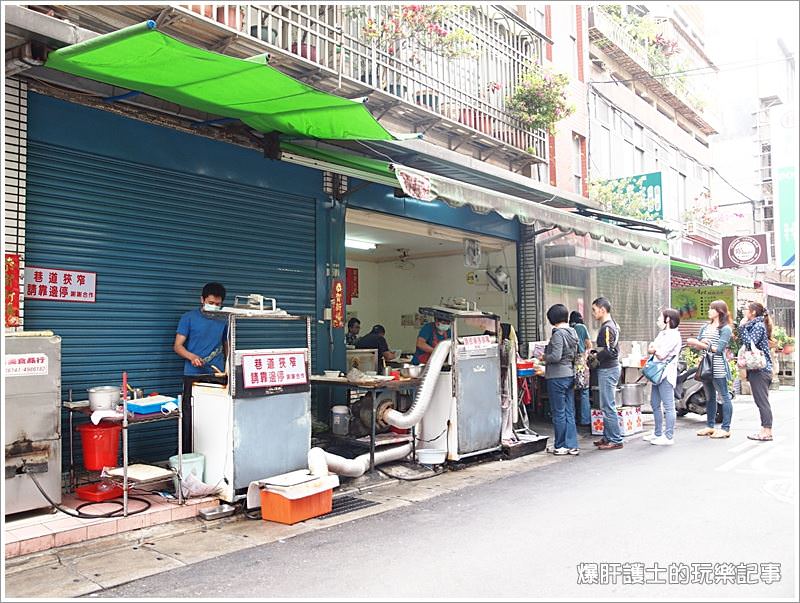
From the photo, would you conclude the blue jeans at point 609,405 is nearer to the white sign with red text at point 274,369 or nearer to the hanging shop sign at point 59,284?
the white sign with red text at point 274,369

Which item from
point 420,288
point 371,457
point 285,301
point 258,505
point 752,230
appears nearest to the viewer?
point 258,505

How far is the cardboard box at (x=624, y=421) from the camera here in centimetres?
1009

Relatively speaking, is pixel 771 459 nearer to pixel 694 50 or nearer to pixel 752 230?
pixel 694 50

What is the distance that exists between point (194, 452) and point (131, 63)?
352 cm

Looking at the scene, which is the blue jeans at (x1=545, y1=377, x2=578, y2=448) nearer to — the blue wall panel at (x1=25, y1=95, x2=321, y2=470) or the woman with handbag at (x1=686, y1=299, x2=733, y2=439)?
the woman with handbag at (x1=686, y1=299, x2=733, y2=439)

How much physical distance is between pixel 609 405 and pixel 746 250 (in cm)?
1505

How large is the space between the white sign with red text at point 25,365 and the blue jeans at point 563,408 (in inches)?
235

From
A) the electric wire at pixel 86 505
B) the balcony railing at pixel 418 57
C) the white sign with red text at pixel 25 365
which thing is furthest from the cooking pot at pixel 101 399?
the balcony railing at pixel 418 57

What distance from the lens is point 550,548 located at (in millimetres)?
4844

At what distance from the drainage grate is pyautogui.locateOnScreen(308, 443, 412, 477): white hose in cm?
30

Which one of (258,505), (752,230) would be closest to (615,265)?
(258,505)

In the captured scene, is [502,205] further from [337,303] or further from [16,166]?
[16,166]

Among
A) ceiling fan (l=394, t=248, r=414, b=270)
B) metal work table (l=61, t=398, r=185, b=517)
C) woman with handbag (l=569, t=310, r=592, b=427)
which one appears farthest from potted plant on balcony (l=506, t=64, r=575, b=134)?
metal work table (l=61, t=398, r=185, b=517)

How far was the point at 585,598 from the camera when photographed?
12.8ft
